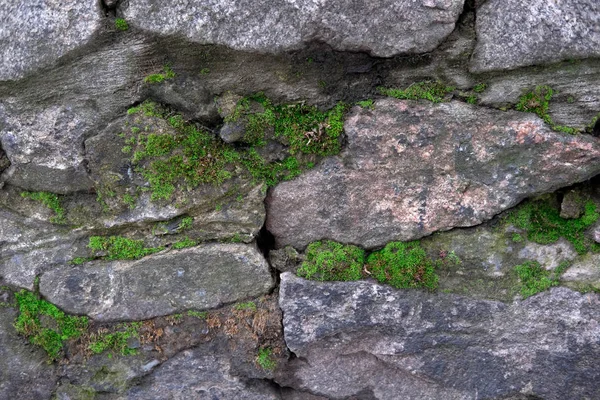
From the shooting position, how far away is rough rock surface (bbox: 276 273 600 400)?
97.4 inches

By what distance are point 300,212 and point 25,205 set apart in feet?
4.94

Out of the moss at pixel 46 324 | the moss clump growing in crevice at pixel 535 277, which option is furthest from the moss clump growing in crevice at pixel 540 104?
the moss at pixel 46 324

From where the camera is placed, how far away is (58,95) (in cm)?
251

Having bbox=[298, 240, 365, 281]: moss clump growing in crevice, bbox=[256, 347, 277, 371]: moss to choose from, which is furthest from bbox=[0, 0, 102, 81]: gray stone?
bbox=[256, 347, 277, 371]: moss

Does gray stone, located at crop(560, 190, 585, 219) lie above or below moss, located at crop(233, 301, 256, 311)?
above

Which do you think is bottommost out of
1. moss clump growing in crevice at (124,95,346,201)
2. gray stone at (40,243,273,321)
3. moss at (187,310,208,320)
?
moss at (187,310,208,320)

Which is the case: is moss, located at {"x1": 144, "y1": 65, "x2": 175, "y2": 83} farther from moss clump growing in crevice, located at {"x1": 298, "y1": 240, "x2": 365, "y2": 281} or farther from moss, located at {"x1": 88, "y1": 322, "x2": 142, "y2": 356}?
moss, located at {"x1": 88, "y1": 322, "x2": 142, "y2": 356}

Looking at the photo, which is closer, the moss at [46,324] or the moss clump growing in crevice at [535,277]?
the moss clump growing in crevice at [535,277]

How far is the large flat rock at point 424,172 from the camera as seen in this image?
239 cm

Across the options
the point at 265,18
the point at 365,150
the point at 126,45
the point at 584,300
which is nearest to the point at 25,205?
the point at 126,45

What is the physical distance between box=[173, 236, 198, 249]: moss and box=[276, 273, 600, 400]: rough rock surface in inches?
20.7

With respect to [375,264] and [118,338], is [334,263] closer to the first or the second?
[375,264]

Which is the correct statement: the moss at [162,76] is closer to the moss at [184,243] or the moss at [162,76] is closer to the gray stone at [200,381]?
the moss at [184,243]

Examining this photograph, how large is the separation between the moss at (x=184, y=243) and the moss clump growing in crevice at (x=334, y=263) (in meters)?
0.59
